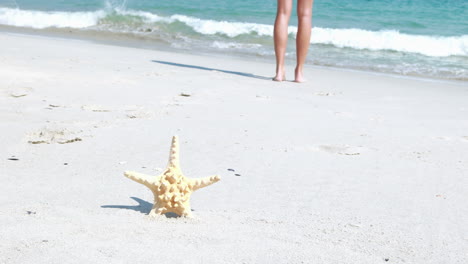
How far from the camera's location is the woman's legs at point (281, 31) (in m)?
6.16

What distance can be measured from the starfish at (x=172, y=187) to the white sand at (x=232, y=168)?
1.9 inches

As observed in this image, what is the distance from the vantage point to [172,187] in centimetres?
220

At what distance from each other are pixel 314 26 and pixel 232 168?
33.8ft

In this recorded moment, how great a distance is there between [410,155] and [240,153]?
2.96ft

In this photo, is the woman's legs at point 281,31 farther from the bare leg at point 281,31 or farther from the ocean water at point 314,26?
the ocean water at point 314,26

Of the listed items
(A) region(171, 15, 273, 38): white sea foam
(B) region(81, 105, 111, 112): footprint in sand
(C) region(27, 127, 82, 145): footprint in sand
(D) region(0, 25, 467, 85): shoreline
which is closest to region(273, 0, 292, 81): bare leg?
(D) region(0, 25, 467, 85): shoreline

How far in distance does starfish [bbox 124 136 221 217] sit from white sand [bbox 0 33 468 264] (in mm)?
49

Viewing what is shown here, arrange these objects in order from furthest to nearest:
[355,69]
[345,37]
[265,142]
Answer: [345,37] < [355,69] < [265,142]

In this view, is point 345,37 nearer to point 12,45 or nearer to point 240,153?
point 12,45

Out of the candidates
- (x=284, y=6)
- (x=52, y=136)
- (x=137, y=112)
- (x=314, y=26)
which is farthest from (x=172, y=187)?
(x=314, y=26)

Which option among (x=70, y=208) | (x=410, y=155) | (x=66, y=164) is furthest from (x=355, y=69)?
(x=70, y=208)

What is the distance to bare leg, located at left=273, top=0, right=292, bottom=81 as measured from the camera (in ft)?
20.2

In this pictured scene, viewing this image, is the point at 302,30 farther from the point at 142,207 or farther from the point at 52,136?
the point at 142,207

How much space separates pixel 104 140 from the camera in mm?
3334
